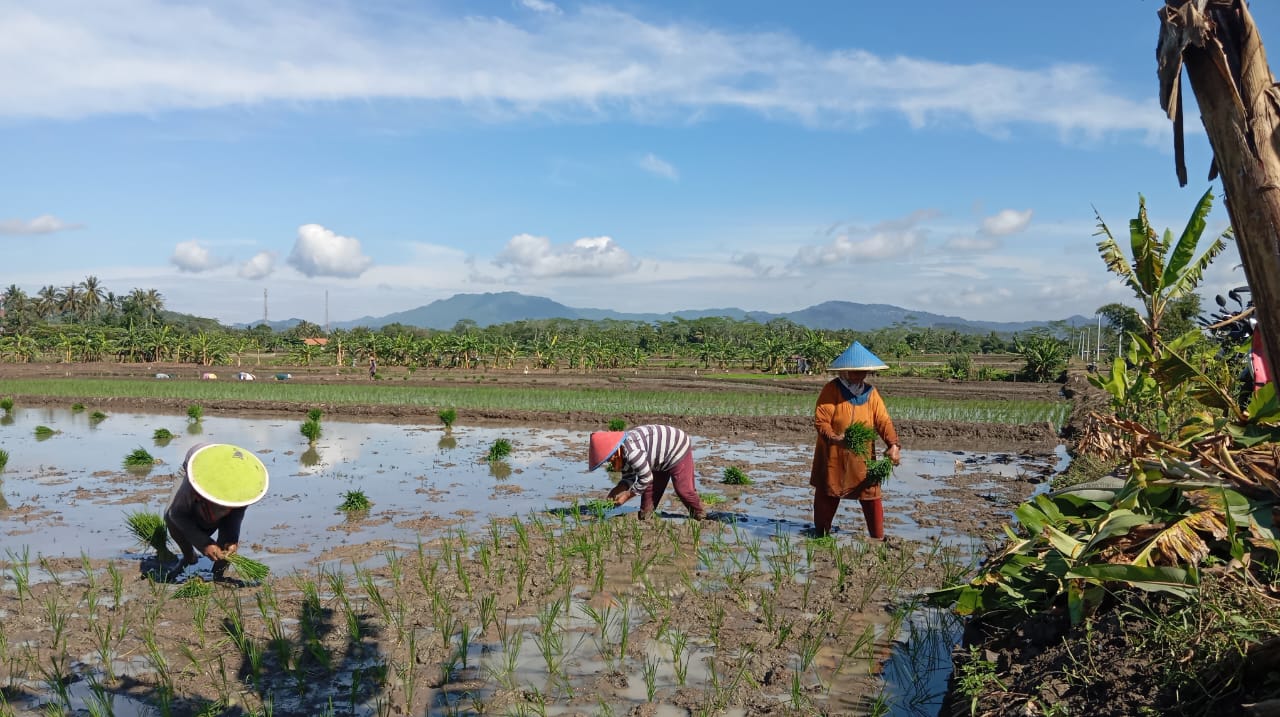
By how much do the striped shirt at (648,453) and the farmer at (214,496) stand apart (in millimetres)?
2535

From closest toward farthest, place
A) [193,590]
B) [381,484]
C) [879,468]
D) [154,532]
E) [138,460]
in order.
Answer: [193,590]
[154,532]
[879,468]
[381,484]
[138,460]

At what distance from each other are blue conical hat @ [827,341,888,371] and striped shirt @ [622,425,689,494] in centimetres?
129

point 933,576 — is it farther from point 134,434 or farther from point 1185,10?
point 134,434

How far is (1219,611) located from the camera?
2.62m

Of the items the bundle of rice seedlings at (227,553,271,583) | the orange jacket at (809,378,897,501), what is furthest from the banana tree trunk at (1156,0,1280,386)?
the bundle of rice seedlings at (227,553,271,583)

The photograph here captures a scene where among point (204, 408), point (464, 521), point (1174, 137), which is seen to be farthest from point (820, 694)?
point (204, 408)

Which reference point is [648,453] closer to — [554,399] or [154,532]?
Answer: [154,532]

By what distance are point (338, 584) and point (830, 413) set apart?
138 inches

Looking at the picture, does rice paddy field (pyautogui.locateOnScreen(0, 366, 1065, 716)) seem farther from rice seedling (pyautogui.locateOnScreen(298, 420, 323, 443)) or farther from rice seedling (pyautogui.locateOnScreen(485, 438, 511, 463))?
rice seedling (pyautogui.locateOnScreen(298, 420, 323, 443))

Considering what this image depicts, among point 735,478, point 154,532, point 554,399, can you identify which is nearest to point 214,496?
point 154,532

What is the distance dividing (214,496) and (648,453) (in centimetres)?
298

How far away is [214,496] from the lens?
4.47 meters

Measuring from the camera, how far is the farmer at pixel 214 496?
14.9 ft

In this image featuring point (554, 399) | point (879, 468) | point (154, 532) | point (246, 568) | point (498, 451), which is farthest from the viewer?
point (554, 399)
